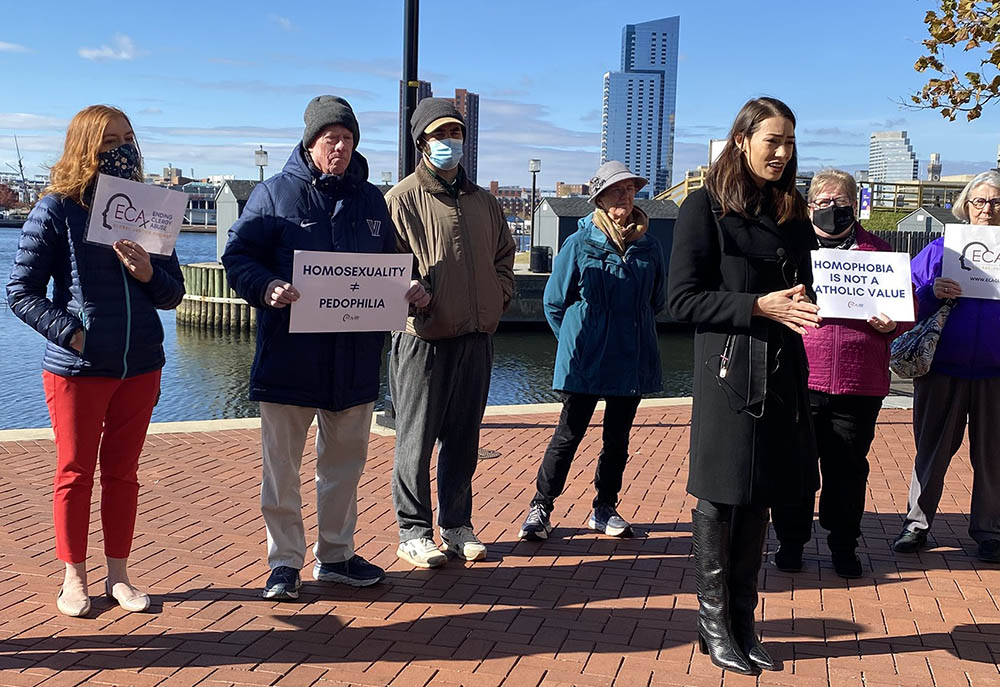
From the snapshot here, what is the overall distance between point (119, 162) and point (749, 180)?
8.15ft

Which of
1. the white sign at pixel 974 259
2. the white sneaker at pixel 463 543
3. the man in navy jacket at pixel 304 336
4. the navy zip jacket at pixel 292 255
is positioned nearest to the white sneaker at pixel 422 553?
the white sneaker at pixel 463 543

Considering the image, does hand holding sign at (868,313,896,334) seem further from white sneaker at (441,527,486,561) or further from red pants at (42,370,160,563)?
red pants at (42,370,160,563)

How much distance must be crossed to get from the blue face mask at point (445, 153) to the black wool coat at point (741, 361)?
1413mm

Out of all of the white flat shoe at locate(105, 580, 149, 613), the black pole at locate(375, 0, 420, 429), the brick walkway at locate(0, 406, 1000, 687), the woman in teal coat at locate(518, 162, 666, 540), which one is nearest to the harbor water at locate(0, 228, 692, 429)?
the black pole at locate(375, 0, 420, 429)

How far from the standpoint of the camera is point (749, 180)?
144 inches

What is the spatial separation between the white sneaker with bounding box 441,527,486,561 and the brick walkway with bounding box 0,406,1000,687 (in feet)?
0.22

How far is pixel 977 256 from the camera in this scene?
505 centimetres

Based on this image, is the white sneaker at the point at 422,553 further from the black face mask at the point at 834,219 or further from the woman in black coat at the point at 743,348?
the black face mask at the point at 834,219

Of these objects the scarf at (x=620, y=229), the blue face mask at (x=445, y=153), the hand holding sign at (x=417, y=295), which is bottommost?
the hand holding sign at (x=417, y=295)

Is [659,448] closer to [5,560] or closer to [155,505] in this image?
[155,505]

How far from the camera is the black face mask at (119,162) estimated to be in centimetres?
→ 400

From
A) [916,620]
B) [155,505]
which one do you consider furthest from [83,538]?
[916,620]

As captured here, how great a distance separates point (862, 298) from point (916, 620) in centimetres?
144

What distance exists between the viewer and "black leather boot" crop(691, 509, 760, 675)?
3.73 m
